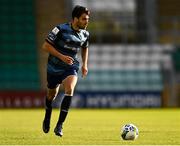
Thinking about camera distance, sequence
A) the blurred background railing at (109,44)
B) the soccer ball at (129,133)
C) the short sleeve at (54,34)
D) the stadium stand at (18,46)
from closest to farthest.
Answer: the soccer ball at (129,133) < the short sleeve at (54,34) < the stadium stand at (18,46) < the blurred background railing at (109,44)

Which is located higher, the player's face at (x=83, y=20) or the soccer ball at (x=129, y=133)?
the player's face at (x=83, y=20)

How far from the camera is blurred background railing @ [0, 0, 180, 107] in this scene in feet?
76.8

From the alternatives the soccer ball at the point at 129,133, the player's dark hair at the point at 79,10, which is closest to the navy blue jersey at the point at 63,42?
the player's dark hair at the point at 79,10

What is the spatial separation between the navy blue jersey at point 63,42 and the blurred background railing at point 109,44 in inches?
530

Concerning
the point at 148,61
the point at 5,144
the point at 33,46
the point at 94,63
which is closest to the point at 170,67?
the point at 148,61

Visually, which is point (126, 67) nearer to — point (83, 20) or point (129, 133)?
point (83, 20)

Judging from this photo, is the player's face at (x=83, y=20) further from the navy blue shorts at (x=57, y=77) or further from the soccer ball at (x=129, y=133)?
the soccer ball at (x=129, y=133)

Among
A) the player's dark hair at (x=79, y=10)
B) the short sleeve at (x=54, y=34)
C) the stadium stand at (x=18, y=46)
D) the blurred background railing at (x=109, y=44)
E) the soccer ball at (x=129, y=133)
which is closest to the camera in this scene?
the soccer ball at (x=129, y=133)

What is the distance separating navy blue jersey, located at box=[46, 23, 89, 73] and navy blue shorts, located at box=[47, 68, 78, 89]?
6 cm

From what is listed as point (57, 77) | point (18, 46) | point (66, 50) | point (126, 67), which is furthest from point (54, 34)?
point (126, 67)

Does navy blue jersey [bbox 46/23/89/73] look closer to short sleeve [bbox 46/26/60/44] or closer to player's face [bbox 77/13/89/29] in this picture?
short sleeve [bbox 46/26/60/44]

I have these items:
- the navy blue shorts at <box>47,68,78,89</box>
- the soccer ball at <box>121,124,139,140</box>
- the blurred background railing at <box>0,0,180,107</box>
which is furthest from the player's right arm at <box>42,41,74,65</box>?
the blurred background railing at <box>0,0,180,107</box>

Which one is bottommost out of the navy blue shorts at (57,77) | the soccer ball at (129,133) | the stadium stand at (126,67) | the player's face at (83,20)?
the stadium stand at (126,67)

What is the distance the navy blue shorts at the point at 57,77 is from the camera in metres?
9.13
